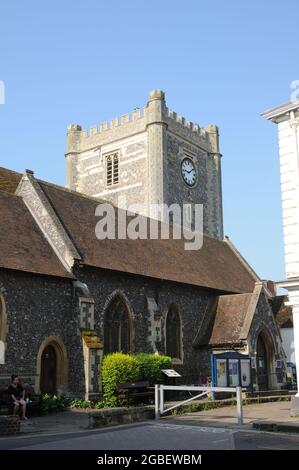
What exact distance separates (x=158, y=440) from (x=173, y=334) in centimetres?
1600

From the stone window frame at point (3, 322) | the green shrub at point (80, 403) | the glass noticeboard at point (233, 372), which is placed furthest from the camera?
the glass noticeboard at point (233, 372)

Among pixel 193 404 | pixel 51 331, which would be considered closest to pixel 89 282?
pixel 51 331

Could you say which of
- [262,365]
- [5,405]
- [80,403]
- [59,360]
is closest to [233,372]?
[262,365]

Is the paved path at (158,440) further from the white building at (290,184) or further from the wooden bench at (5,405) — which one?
the white building at (290,184)

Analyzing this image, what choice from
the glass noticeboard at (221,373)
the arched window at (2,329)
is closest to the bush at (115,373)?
the glass noticeboard at (221,373)

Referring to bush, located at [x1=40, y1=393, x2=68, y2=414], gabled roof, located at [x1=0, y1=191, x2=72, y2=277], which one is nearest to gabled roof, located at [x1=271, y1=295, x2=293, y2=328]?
gabled roof, located at [x1=0, y1=191, x2=72, y2=277]

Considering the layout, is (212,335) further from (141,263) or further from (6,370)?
(6,370)

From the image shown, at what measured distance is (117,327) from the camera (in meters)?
24.2

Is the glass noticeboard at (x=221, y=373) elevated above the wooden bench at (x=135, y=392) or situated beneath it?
elevated above

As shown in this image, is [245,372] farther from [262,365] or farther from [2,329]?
[2,329]

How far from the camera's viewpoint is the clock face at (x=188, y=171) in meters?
46.3

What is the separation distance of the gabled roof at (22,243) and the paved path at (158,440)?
815 centimetres

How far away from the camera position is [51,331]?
68.9ft

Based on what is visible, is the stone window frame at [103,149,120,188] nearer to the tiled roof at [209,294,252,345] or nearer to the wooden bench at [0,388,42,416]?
the tiled roof at [209,294,252,345]
